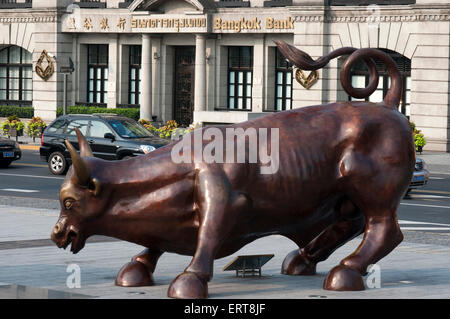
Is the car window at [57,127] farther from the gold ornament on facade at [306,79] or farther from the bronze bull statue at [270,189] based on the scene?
the bronze bull statue at [270,189]

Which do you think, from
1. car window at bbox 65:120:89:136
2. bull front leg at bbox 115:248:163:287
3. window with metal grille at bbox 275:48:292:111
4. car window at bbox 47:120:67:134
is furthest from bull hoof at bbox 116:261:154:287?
window with metal grille at bbox 275:48:292:111

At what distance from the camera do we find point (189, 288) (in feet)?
32.2

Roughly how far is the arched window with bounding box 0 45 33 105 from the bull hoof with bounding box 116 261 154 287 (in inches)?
1485

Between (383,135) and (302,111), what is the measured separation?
90 centimetres

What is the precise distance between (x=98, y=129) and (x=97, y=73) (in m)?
19.6

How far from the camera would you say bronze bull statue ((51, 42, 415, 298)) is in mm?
10281

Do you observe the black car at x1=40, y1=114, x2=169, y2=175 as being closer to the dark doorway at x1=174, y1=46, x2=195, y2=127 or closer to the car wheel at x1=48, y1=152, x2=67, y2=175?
the car wheel at x1=48, y1=152, x2=67, y2=175

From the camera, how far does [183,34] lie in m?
43.2

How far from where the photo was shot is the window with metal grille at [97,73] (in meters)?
45.8

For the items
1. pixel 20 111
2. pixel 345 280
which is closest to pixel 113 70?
pixel 20 111

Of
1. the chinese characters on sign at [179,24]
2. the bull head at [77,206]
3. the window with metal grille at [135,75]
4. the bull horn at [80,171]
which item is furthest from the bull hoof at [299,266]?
the window with metal grille at [135,75]

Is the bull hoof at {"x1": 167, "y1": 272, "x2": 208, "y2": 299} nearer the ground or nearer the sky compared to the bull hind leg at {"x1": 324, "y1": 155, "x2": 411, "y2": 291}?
nearer the ground
